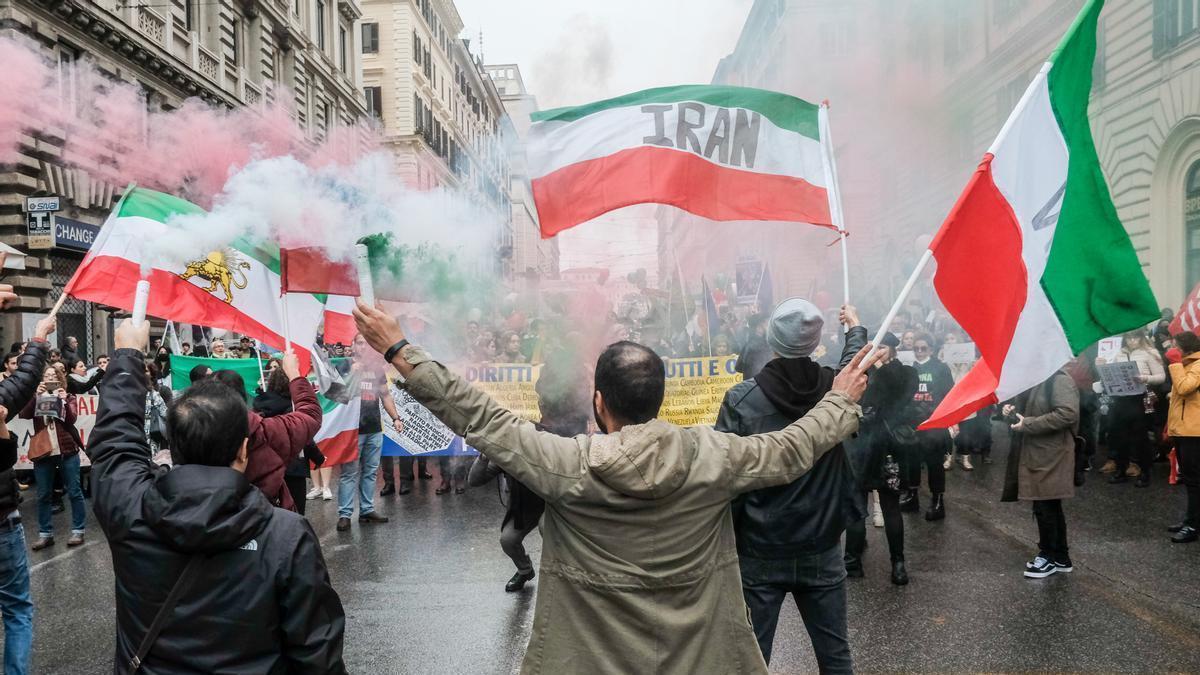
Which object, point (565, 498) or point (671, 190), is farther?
point (671, 190)

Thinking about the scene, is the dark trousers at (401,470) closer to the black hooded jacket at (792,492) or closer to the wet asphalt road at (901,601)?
the wet asphalt road at (901,601)

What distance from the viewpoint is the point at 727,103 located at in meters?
5.19

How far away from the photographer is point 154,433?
10.1 metres

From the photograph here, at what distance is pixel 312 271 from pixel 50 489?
634cm

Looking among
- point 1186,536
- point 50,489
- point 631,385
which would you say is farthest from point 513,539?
point 1186,536

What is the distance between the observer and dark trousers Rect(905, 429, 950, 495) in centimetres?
783

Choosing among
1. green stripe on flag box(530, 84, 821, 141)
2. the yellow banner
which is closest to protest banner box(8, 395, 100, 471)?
the yellow banner

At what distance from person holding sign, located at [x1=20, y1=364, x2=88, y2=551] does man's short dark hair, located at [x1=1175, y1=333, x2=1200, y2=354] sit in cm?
1028

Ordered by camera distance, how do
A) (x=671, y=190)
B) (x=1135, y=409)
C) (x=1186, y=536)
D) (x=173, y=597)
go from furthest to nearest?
(x=1135, y=409)
(x=1186, y=536)
(x=671, y=190)
(x=173, y=597)

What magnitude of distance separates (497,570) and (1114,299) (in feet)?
15.6

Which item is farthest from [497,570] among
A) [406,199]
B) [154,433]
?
[154,433]

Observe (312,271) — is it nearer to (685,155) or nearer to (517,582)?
(685,155)

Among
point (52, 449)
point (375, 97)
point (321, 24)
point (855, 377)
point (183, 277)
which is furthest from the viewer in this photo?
point (375, 97)

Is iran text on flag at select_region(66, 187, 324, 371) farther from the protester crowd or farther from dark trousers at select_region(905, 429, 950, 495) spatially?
dark trousers at select_region(905, 429, 950, 495)
